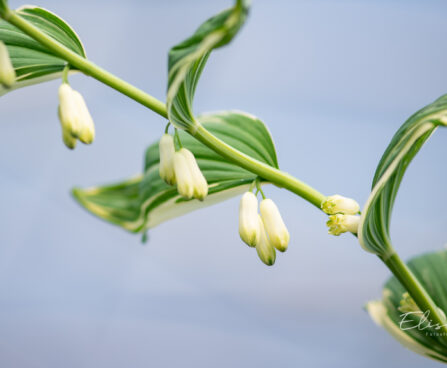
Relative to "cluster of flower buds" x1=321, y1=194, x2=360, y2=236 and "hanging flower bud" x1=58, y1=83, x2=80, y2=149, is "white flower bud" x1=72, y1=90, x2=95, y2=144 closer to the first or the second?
"hanging flower bud" x1=58, y1=83, x2=80, y2=149

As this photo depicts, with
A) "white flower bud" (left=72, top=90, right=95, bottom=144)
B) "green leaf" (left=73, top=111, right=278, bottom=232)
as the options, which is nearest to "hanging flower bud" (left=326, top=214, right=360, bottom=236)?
"green leaf" (left=73, top=111, right=278, bottom=232)

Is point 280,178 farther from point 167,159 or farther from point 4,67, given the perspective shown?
point 4,67

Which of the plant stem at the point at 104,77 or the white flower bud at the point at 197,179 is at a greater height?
the plant stem at the point at 104,77

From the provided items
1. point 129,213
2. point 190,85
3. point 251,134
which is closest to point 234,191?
point 251,134

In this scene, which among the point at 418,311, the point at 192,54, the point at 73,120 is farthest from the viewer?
the point at 418,311

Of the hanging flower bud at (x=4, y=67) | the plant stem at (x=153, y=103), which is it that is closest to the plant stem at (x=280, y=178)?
the plant stem at (x=153, y=103)

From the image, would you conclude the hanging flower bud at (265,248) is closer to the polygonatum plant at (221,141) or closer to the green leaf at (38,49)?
the polygonatum plant at (221,141)

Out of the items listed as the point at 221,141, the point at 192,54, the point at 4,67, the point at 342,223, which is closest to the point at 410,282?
the point at 342,223
